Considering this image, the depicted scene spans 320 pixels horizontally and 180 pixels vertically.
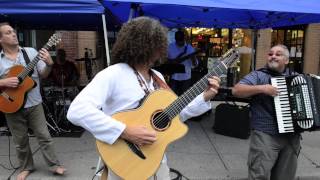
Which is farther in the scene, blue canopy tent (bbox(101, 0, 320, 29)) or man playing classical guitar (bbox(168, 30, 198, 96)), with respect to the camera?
man playing classical guitar (bbox(168, 30, 198, 96))

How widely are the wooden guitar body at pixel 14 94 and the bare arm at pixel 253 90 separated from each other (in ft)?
7.25

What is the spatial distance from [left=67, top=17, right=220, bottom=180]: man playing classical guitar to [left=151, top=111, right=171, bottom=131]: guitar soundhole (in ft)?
0.03

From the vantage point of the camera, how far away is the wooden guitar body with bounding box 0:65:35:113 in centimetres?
416

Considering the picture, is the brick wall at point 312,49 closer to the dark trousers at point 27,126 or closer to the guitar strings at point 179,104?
the dark trousers at point 27,126

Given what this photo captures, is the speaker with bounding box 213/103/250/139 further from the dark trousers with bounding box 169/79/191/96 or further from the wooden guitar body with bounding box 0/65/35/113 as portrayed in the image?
the wooden guitar body with bounding box 0/65/35/113

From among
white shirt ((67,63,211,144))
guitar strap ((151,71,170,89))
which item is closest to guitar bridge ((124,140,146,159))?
white shirt ((67,63,211,144))

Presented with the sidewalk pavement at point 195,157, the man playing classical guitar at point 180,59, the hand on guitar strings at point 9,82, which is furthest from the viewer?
the man playing classical guitar at point 180,59

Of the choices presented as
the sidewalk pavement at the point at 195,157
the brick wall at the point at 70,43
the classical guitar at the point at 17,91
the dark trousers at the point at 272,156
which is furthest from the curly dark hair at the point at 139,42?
the brick wall at the point at 70,43

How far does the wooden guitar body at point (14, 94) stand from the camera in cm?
416

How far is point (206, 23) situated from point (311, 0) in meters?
2.40

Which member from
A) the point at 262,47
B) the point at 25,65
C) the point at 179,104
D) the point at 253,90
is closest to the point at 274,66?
the point at 253,90

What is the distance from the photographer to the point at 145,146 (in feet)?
7.75

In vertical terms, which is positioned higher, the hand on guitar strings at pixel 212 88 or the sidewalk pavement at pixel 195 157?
the hand on guitar strings at pixel 212 88

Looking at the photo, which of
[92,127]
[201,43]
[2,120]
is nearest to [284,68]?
[92,127]
